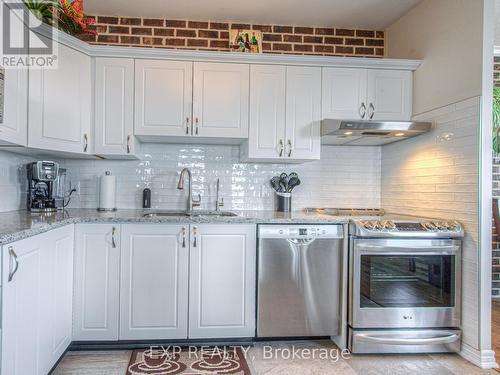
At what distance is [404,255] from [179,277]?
1.53m

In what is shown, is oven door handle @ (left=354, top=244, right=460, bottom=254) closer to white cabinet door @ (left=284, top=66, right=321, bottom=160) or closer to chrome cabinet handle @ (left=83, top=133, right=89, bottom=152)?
white cabinet door @ (left=284, top=66, right=321, bottom=160)

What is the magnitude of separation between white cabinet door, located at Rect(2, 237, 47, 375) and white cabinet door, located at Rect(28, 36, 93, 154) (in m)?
0.95

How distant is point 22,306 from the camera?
5.04ft

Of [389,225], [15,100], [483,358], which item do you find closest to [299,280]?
[389,225]

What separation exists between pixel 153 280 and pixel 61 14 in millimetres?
1990

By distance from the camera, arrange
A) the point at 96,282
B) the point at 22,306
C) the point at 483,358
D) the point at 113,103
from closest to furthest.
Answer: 1. the point at 22,306
2. the point at 483,358
3. the point at 96,282
4. the point at 113,103

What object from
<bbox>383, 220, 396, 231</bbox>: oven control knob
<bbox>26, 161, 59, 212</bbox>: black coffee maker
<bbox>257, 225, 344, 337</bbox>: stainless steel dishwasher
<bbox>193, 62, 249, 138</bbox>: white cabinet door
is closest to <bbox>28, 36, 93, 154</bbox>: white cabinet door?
<bbox>26, 161, 59, 212</bbox>: black coffee maker

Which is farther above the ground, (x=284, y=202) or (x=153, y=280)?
(x=284, y=202)

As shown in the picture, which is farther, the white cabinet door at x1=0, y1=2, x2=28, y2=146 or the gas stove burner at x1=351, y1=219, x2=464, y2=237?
the gas stove burner at x1=351, y1=219, x2=464, y2=237

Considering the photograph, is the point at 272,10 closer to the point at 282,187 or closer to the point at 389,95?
the point at 389,95

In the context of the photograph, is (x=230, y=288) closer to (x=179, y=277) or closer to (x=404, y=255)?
(x=179, y=277)

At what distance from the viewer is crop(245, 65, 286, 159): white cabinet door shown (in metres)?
2.76

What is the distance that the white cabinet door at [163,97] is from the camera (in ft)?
8.76

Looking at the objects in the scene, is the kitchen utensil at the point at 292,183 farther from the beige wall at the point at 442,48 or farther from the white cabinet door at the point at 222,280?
the beige wall at the point at 442,48
